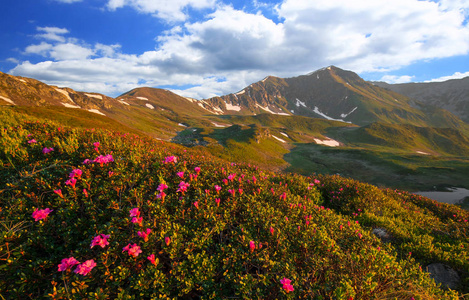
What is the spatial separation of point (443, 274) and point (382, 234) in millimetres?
1554

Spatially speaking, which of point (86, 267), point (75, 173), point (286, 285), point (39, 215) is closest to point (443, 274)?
point (286, 285)

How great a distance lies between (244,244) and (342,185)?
302 inches

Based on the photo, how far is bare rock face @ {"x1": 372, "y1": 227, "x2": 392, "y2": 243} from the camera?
6141 mm

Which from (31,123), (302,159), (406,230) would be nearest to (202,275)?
(406,230)

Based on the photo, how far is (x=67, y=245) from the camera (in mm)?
3162

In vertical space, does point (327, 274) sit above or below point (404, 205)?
above

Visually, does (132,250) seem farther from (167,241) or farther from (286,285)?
(286,285)

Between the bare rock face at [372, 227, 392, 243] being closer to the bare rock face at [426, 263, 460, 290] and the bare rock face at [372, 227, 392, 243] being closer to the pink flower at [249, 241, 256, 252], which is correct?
the bare rock face at [426, 263, 460, 290]

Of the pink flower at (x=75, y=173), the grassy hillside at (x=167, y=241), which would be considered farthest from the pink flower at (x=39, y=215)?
the pink flower at (x=75, y=173)

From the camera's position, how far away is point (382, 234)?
6391 millimetres

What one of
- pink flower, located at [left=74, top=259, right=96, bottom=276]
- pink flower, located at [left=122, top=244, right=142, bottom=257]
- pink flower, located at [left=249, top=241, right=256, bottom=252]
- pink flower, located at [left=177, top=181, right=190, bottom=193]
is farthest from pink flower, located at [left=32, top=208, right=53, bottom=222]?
pink flower, located at [left=249, top=241, right=256, bottom=252]

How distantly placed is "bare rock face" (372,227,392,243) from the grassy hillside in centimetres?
36

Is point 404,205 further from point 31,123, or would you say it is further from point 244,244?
point 31,123

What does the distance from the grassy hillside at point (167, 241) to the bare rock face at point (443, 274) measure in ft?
0.43
